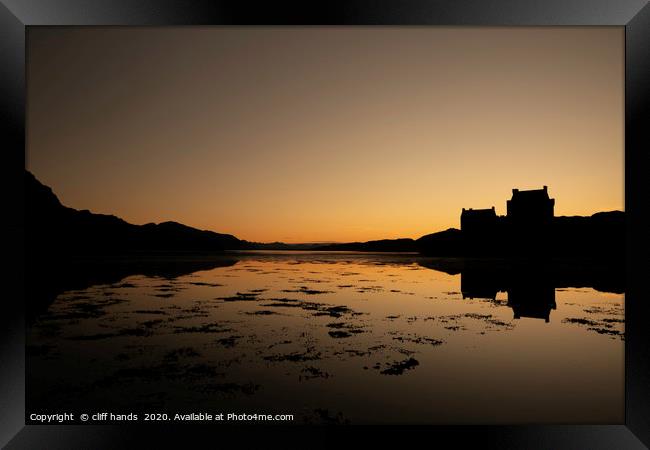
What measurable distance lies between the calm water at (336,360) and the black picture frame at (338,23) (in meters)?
1.44

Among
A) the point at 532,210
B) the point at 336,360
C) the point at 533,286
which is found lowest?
the point at 336,360

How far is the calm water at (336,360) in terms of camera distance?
510cm

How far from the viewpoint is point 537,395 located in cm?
566

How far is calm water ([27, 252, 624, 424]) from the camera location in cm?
510

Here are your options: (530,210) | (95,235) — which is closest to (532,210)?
(530,210)

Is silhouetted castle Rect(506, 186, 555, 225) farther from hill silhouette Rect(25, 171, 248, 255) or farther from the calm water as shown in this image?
hill silhouette Rect(25, 171, 248, 255)

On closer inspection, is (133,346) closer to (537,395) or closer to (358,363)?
(358,363)

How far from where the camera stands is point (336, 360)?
644cm

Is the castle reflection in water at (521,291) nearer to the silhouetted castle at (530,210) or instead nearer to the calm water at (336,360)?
the calm water at (336,360)

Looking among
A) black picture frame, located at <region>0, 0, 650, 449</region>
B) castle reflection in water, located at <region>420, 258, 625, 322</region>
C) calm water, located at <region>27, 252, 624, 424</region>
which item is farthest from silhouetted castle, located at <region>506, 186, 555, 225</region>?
black picture frame, located at <region>0, 0, 650, 449</region>

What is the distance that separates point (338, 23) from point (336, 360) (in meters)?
4.91

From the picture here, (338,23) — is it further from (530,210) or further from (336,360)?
(530,210)

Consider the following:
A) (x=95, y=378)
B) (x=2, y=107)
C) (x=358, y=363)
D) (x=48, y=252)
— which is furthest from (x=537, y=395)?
(x=48, y=252)

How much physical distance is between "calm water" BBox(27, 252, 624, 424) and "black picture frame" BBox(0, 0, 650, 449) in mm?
1437
